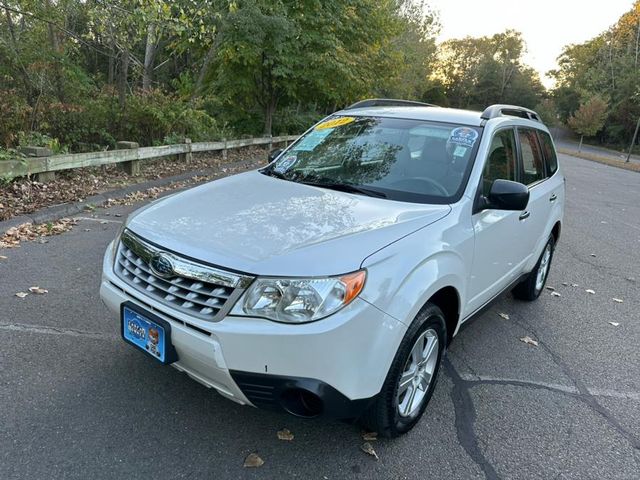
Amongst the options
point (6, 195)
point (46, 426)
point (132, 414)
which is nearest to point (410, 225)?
point (132, 414)

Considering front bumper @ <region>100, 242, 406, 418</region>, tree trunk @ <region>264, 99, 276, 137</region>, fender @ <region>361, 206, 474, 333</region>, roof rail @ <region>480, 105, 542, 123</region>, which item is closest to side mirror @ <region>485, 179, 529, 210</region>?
fender @ <region>361, 206, 474, 333</region>

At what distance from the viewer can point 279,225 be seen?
2525 millimetres

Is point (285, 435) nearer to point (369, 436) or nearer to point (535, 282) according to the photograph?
point (369, 436)

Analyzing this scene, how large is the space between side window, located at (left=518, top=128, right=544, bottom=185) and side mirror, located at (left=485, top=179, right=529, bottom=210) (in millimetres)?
1082

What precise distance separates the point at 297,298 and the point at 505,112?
280cm

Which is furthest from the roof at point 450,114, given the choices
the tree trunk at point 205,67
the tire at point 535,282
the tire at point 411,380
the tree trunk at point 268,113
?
the tree trunk at point 268,113

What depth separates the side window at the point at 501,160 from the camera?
10.6 ft

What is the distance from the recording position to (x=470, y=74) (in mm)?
74188

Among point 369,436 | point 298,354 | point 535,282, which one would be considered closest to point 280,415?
point 369,436

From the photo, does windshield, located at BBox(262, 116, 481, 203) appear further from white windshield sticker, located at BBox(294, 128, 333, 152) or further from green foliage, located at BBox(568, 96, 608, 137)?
green foliage, located at BBox(568, 96, 608, 137)

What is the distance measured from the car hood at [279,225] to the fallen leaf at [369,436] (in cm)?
108

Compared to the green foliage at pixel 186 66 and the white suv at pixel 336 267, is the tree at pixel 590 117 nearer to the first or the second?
the green foliage at pixel 186 66

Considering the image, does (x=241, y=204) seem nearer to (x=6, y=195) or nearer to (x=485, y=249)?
(x=485, y=249)

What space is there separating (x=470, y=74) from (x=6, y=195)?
7715 centimetres
